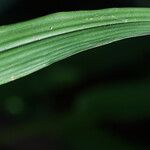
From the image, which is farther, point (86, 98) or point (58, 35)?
point (86, 98)

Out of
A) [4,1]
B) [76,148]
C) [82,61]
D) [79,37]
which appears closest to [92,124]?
[76,148]

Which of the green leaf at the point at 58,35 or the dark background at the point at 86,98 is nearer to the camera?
the green leaf at the point at 58,35

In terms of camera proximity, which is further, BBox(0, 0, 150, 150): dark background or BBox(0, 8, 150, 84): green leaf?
BBox(0, 0, 150, 150): dark background
